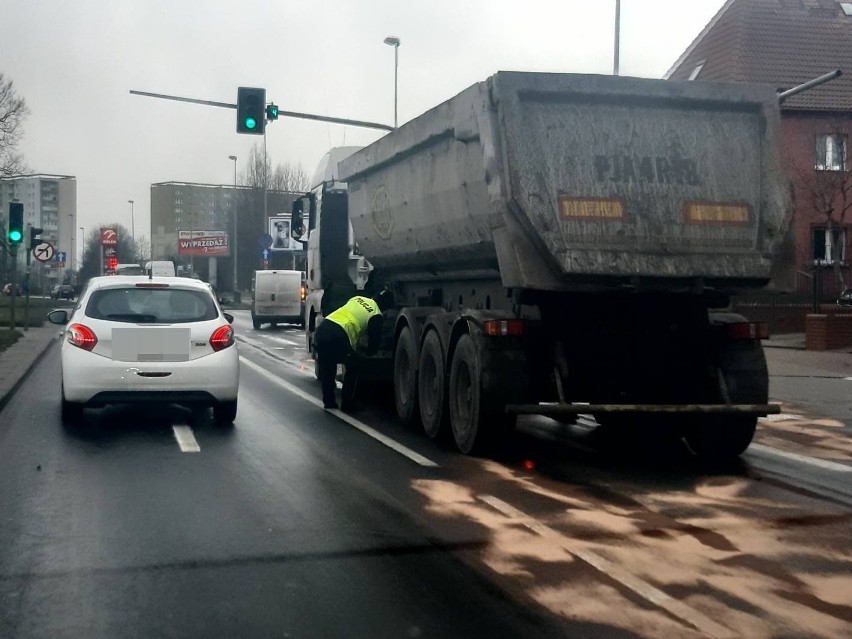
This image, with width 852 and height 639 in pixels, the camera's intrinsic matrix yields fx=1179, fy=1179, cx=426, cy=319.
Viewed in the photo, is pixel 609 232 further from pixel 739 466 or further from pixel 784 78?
pixel 784 78

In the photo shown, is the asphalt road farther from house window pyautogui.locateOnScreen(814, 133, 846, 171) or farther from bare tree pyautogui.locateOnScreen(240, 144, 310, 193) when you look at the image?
bare tree pyautogui.locateOnScreen(240, 144, 310, 193)

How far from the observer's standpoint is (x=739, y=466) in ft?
32.6

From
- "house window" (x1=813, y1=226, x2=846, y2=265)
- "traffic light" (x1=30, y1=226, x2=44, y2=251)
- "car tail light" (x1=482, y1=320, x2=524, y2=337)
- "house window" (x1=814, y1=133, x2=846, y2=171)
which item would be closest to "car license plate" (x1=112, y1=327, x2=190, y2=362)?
"car tail light" (x1=482, y1=320, x2=524, y2=337)

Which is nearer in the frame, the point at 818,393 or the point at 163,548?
the point at 163,548

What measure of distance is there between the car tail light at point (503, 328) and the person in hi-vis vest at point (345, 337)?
3.73 metres

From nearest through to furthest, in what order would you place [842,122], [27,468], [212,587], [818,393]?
[212,587]
[27,468]
[818,393]
[842,122]

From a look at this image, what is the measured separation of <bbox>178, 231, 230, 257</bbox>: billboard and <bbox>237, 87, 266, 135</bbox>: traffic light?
80308mm

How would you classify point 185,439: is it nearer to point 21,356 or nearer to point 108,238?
point 21,356

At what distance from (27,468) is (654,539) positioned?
16.8 feet

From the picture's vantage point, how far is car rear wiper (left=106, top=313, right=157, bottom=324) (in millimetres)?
11461

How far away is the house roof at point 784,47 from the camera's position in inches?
1651

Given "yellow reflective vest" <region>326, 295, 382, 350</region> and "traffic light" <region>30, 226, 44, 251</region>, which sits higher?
"traffic light" <region>30, 226, 44, 251</region>

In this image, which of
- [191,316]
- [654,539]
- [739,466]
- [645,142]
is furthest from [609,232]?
[191,316]

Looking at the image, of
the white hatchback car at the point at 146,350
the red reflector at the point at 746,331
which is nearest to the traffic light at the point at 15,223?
the white hatchback car at the point at 146,350
